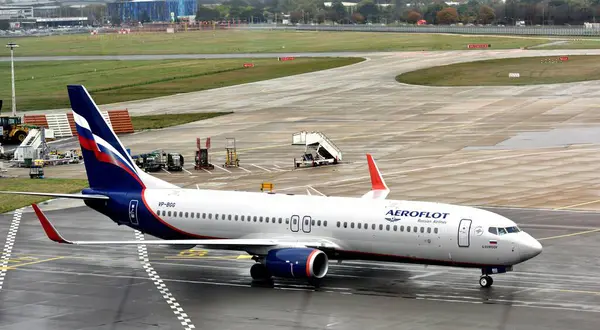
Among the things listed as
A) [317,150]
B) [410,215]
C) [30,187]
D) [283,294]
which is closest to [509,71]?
[317,150]

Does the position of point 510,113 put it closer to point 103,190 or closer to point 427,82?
point 427,82

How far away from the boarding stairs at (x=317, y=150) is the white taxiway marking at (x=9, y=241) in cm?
Answer: 2760

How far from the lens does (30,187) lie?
83.8m

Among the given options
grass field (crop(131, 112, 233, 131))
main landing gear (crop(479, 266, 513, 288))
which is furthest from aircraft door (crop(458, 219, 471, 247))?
grass field (crop(131, 112, 233, 131))

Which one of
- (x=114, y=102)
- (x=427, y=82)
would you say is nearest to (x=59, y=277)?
(x=114, y=102)

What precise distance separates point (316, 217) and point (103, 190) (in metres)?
12.2

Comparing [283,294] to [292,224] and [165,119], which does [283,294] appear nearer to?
[292,224]

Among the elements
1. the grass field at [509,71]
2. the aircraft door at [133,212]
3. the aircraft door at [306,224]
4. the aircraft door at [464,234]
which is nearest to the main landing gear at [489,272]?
the aircraft door at [464,234]

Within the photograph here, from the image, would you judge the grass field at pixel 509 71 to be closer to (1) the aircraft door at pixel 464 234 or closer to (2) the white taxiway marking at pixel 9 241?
(2) the white taxiway marking at pixel 9 241

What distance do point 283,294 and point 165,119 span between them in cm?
8354

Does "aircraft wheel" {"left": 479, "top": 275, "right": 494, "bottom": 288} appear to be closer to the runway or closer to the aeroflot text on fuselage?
the runway

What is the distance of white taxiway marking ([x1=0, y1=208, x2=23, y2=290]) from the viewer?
183 ft

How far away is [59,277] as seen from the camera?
176 ft

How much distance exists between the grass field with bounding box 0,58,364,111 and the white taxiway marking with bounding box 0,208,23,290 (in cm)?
7583
